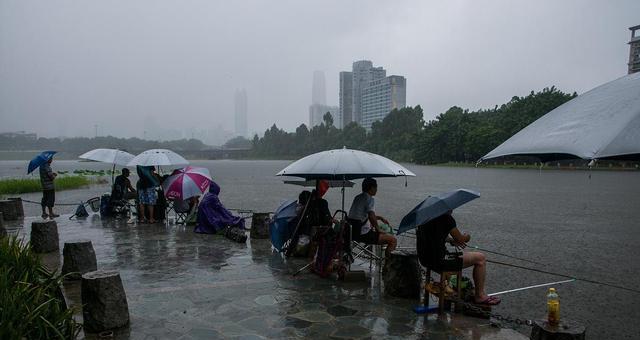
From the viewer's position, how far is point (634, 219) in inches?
611

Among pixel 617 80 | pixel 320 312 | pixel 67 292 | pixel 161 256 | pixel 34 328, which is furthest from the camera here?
pixel 161 256

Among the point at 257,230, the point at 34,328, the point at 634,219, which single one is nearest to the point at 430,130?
the point at 634,219

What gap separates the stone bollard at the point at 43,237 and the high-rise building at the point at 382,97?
149 meters

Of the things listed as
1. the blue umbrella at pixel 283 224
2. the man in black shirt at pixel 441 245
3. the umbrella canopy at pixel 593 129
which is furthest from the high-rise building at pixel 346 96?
the umbrella canopy at pixel 593 129

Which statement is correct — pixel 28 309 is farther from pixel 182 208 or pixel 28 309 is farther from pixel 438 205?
pixel 182 208

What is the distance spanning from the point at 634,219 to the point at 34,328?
18.1 meters

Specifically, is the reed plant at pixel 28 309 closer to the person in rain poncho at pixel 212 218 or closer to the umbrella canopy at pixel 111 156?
the person in rain poncho at pixel 212 218

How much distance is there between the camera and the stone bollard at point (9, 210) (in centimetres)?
1201

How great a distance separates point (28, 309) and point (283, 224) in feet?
14.9

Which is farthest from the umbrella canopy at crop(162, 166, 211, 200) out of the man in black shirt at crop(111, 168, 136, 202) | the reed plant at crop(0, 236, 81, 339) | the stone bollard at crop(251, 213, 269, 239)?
the reed plant at crop(0, 236, 81, 339)

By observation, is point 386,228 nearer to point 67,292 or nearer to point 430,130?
point 67,292

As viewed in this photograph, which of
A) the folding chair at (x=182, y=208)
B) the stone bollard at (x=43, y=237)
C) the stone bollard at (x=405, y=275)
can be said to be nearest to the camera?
the stone bollard at (x=405, y=275)

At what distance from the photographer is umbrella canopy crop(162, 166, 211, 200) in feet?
33.6

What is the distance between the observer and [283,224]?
7719 millimetres
